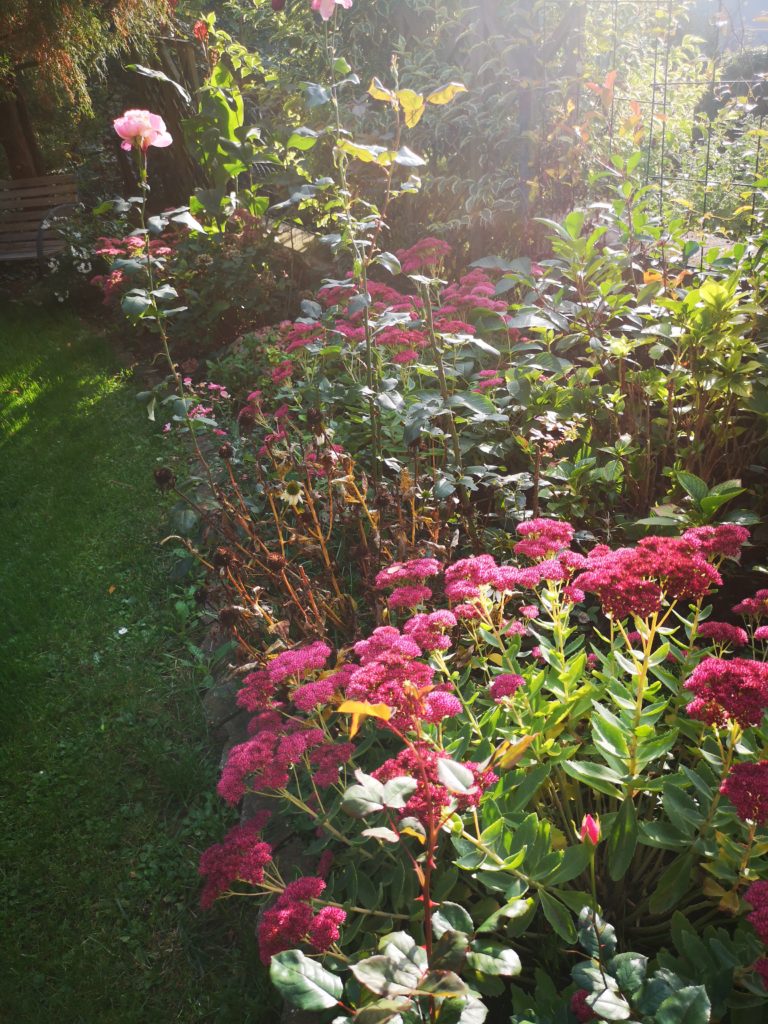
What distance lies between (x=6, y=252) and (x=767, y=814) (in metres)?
7.24

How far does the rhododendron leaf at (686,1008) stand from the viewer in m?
0.86

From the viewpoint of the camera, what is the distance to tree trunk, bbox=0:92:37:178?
25.4 ft

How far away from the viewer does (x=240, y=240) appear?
4816 millimetres

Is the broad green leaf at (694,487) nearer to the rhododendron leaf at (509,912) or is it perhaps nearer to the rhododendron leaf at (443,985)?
the rhododendron leaf at (509,912)

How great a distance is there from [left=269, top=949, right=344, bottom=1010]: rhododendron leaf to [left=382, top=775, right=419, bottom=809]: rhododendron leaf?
22cm

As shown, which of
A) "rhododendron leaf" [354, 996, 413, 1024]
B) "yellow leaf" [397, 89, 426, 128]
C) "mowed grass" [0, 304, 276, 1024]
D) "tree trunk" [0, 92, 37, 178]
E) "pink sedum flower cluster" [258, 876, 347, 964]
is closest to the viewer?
"rhododendron leaf" [354, 996, 413, 1024]

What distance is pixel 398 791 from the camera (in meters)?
0.94

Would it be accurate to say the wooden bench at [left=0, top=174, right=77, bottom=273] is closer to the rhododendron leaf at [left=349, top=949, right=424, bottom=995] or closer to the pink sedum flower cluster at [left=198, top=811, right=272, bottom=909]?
the pink sedum flower cluster at [left=198, top=811, right=272, bottom=909]

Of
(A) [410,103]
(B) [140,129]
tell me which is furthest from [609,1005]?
(B) [140,129]

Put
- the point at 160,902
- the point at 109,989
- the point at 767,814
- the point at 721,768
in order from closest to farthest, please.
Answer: the point at 767,814
the point at 721,768
the point at 109,989
the point at 160,902

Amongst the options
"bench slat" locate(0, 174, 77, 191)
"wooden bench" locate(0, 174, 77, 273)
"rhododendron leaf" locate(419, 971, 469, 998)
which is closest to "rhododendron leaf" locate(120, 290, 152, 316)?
"rhododendron leaf" locate(419, 971, 469, 998)

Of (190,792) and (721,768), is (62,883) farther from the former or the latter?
(721,768)

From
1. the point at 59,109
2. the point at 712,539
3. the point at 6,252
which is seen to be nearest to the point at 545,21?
the point at 712,539

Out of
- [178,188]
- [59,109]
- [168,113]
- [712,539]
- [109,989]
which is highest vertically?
[59,109]
